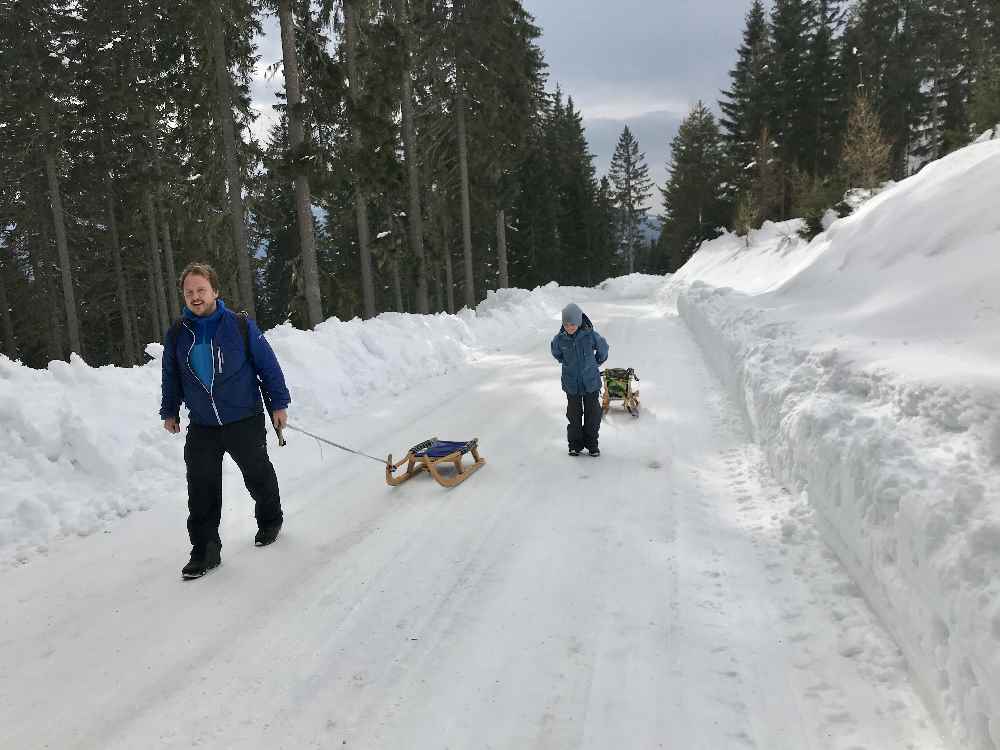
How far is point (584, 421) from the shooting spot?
7.00 meters

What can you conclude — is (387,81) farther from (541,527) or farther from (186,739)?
(186,739)

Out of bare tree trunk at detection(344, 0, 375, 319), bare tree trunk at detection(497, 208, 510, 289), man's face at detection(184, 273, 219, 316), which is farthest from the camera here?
bare tree trunk at detection(497, 208, 510, 289)

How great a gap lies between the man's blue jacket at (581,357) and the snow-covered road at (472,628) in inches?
49.2

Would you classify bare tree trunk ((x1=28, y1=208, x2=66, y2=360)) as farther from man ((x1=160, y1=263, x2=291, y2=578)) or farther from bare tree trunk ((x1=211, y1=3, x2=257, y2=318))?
man ((x1=160, y1=263, x2=291, y2=578))

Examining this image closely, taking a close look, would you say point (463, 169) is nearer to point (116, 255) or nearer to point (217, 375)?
point (116, 255)

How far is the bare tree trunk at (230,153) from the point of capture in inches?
625

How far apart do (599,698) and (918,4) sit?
183 feet

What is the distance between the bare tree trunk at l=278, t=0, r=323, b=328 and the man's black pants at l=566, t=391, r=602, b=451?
28.8 ft

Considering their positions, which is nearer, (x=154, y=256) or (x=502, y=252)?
(x=154, y=256)

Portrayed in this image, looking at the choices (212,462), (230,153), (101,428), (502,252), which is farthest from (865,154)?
(101,428)

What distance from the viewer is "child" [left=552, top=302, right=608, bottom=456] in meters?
6.93

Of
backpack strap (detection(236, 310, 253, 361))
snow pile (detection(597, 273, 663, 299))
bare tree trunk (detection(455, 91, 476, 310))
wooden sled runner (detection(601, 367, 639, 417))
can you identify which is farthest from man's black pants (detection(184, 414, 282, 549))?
snow pile (detection(597, 273, 663, 299))

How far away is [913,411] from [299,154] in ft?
45.7

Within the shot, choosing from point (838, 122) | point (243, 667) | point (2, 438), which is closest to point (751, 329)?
point (243, 667)
